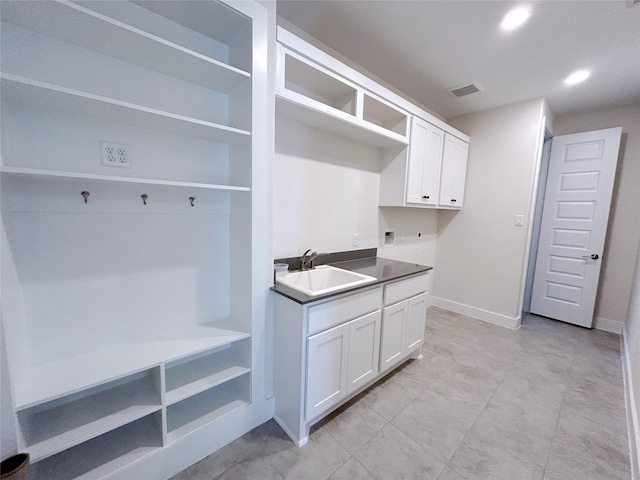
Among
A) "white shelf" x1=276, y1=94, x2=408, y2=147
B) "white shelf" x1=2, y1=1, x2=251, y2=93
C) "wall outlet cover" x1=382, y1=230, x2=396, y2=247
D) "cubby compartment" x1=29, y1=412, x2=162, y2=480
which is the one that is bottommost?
"cubby compartment" x1=29, y1=412, x2=162, y2=480

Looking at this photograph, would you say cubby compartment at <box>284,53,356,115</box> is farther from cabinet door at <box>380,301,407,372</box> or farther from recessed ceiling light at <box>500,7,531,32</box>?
cabinet door at <box>380,301,407,372</box>

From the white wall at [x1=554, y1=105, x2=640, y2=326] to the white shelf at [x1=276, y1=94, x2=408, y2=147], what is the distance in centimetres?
271

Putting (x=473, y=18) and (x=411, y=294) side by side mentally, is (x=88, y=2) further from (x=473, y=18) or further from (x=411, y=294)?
(x=411, y=294)

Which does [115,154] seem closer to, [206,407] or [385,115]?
[206,407]

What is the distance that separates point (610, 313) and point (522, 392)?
7.63 ft

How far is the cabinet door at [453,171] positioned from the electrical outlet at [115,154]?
2793 mm

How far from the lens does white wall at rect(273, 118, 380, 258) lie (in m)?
1.83

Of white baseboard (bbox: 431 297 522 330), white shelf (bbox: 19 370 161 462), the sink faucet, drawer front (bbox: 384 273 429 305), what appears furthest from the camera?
white baseboard (bbox: 431 297 522 330)

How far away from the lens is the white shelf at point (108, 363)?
3.03 feet

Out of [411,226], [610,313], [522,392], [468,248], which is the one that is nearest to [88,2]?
[411,226]

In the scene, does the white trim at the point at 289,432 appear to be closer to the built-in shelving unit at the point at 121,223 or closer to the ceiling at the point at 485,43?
the built-in shelving unit at the point at 121,223

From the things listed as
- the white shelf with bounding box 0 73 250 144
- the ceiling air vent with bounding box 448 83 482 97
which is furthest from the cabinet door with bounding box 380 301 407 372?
the ceiling air vent with bounding box 448 83 482 97

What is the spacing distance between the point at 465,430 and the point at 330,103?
2461 mm

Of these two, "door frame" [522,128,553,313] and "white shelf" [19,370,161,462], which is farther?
"door frame" [522,128,553,313]
